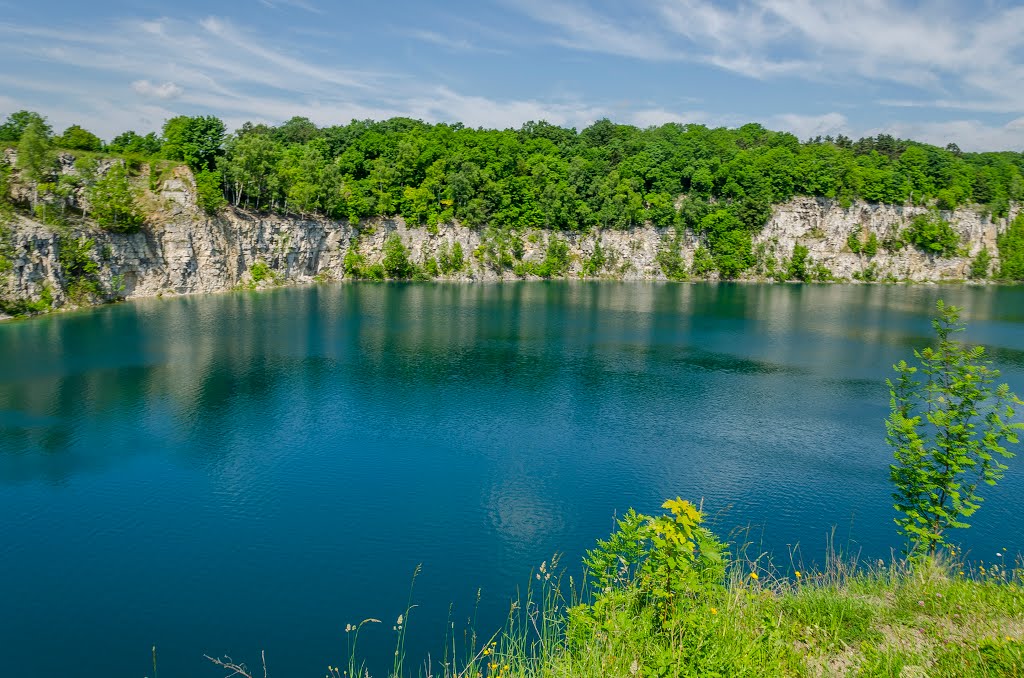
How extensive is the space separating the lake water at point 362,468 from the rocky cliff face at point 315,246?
11.4 meters

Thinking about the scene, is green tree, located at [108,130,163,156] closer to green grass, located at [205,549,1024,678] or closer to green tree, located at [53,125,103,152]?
green tree, located at [53,125,103,152]

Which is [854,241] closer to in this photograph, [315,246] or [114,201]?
[315,246]

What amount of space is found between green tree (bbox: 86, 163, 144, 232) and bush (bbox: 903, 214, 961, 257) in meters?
125

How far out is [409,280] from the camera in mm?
102062

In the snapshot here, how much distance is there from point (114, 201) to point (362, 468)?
59.4 metres

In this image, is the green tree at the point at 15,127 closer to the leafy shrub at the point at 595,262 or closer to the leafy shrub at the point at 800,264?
the leafy shrub at the point at 595,262

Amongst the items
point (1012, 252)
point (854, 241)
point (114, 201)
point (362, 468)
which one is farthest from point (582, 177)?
point (362, 468)

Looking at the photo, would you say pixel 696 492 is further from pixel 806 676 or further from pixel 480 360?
pixel 480 360

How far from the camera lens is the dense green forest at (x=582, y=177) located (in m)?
99.2

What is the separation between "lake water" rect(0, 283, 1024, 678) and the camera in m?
18.6

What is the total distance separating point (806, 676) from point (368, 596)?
43.4 feet

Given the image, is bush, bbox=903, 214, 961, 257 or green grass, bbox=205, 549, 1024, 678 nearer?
green grass, bbox=205, 549, 1024, 678

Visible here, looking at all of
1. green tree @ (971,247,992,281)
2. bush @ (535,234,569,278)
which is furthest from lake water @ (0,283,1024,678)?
green tree @ (971,247,992,281)

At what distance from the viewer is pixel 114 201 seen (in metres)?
70.2
